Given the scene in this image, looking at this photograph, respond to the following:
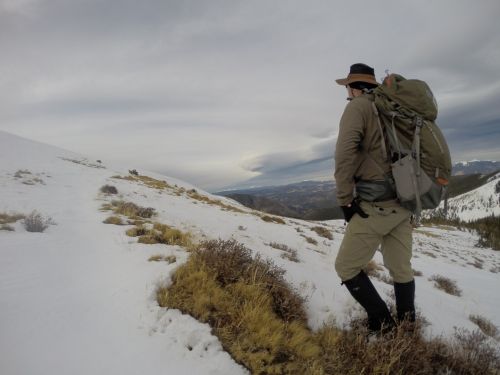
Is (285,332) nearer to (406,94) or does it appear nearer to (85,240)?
(406,94)

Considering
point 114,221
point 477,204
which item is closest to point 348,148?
point 114,221

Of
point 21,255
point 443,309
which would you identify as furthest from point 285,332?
point 21,255

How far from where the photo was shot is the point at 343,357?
265cm

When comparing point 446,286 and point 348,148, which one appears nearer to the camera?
point 348,148

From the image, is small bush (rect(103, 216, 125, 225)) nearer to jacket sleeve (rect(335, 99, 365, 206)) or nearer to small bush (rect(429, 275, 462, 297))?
jacket sleeve (rect(335, 99, 365, 206))

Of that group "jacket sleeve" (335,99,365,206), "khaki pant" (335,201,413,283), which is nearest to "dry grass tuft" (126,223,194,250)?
"khaki pant" (335,201,413,283)

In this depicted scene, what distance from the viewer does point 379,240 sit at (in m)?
2.99

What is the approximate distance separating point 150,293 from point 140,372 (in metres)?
1.02

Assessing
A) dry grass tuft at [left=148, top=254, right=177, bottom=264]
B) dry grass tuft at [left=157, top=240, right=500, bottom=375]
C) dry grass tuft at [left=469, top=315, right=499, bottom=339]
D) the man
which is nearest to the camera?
dry grass tuft at [left=157, top=240, right=500, bottom=375]

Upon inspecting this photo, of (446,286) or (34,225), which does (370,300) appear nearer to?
(446,286)

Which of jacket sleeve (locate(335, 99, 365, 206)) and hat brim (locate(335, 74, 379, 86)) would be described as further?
hat brim (locate(335, 74, 379, 86))

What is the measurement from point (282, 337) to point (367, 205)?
1.54 m

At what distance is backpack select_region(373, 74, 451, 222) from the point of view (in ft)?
8.82

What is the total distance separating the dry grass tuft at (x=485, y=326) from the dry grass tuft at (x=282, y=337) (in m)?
1.02
